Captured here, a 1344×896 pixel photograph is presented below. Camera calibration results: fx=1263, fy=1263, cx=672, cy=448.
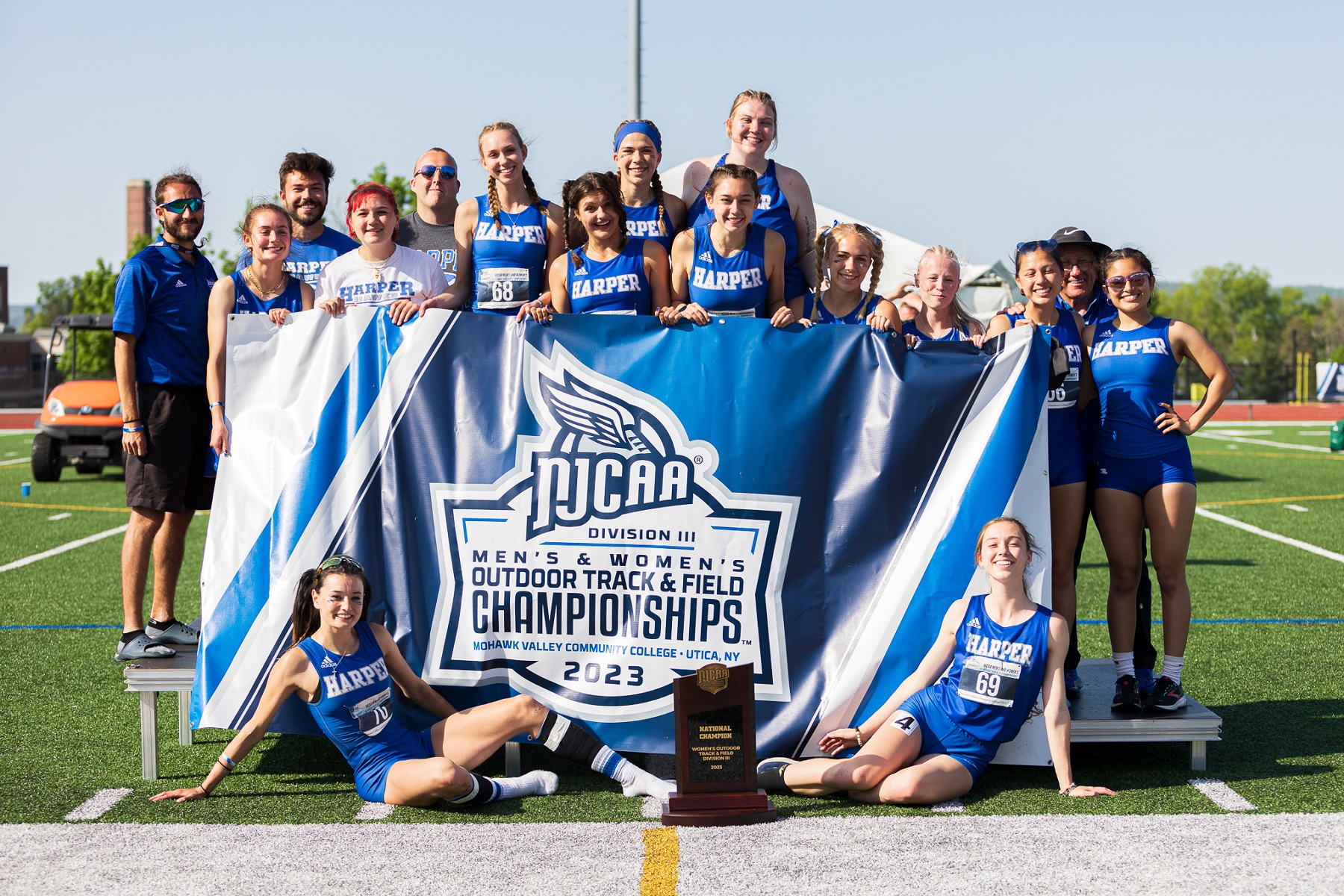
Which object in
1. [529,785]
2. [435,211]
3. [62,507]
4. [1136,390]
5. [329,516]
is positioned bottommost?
[62,507]

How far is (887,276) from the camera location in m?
16.5

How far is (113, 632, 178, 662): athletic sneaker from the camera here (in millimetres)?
5023

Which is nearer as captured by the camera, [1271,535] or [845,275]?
[845,275]

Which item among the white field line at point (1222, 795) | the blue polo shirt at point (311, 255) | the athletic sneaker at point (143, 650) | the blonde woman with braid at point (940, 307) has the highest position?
the blue polo shirt at point (311, 255)

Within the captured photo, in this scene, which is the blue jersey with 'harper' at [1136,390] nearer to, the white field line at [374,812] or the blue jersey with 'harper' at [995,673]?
the blue jersey with 'harper' at [995,673]

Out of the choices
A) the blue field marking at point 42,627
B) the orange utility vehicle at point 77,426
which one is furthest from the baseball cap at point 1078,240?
the orange utility vehicle at point 77,426

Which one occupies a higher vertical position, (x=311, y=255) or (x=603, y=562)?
(x=311, y=255)

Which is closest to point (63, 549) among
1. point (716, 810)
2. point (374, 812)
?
point (374, 812)

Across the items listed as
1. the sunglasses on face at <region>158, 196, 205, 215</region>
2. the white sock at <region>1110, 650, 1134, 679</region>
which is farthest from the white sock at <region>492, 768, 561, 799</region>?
the sunglasses on face at <region>158, 196, 205, 215</region>

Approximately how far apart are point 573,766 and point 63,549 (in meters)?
7.52

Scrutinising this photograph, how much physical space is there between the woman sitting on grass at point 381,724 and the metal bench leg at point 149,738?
0.64 feet

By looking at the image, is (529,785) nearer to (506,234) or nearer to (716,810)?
(716,810)

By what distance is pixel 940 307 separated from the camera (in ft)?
15.8

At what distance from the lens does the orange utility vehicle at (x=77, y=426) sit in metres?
16.4
